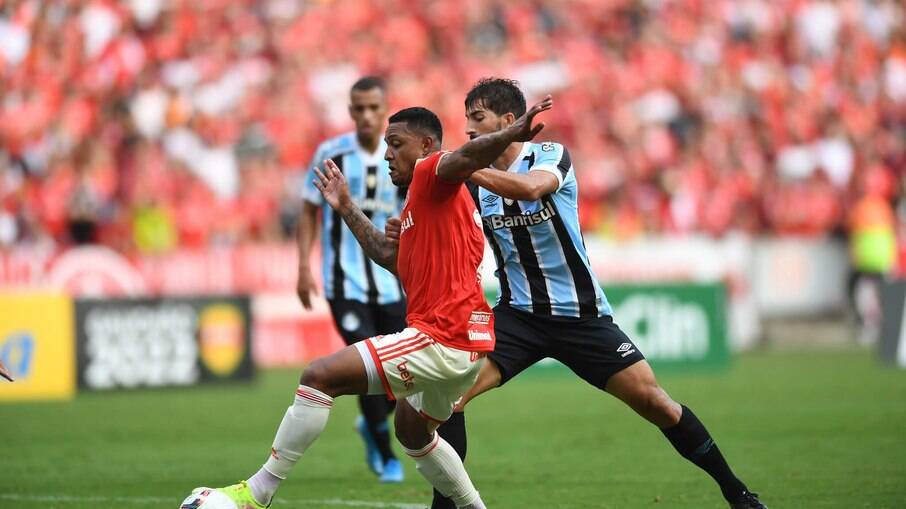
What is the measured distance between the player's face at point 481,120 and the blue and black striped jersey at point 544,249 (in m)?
0.29

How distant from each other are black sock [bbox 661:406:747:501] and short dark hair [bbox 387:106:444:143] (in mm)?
2152

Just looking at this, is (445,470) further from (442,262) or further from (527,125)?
(527,125)

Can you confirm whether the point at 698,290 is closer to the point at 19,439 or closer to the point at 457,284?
the point at 19,439

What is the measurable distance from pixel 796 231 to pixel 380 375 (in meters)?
20.6

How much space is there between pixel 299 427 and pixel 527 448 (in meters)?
4.89

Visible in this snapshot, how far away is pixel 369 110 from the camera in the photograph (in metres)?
10.1

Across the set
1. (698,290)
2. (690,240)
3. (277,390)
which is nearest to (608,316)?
(277,390)

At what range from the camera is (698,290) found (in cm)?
1908

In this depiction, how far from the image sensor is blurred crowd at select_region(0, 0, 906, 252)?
67.7 ft

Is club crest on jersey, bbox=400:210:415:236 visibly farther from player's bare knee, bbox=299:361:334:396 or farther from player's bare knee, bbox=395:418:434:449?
player's bare knee, bbox=395:418:434:449

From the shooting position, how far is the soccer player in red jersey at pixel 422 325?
21.7ft

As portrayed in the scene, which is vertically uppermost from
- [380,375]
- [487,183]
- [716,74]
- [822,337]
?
[716,74]

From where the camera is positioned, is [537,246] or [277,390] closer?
[537,246]

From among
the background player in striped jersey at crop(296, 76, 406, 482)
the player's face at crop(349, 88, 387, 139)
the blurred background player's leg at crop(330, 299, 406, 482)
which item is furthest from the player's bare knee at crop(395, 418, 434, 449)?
the player's face at crop(349, 88, 387, 139)
